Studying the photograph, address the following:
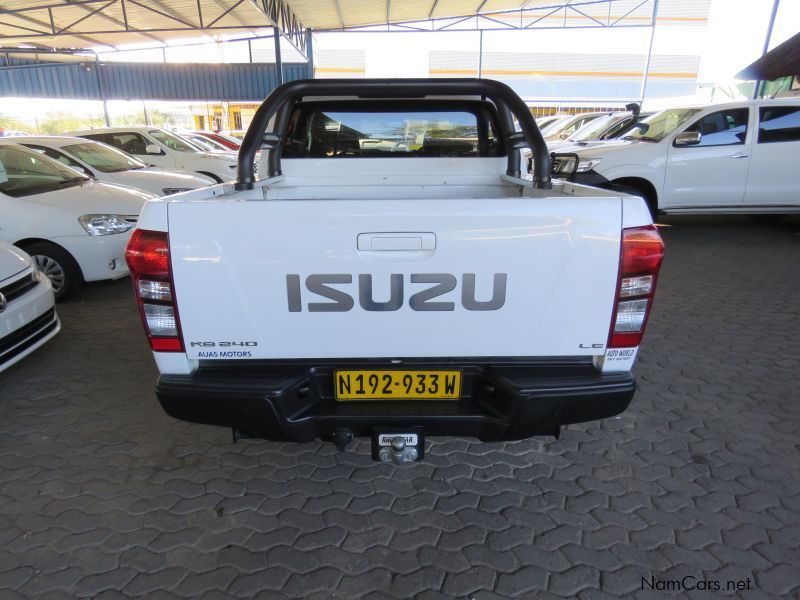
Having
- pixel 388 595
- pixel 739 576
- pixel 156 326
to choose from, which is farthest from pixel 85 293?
pixel 739 576

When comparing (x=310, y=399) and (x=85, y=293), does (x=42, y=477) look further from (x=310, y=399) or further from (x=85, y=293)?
(x=85, y=293)

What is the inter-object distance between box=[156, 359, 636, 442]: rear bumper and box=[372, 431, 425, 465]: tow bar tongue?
0.04 m

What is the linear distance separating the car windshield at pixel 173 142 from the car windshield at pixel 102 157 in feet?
8.35

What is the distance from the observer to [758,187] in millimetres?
7398

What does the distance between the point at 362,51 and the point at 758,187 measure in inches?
1178

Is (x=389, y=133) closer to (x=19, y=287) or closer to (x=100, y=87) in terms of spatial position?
(x=19, y=287)

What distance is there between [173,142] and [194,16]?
8.56 meters

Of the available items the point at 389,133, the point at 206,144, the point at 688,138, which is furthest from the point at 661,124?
the point at 206,144

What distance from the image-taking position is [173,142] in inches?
410

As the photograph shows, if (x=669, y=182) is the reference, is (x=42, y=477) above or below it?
below

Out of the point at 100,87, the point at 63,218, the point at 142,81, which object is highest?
the point at 142,81

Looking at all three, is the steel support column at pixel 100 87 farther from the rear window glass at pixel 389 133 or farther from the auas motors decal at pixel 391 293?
the auas motors decal at pixel 391 293

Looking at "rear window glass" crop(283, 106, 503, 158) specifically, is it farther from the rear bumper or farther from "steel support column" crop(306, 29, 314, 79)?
"steel support column" crop(306, 29, 314, 79)

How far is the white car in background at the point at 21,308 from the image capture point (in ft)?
10.6
